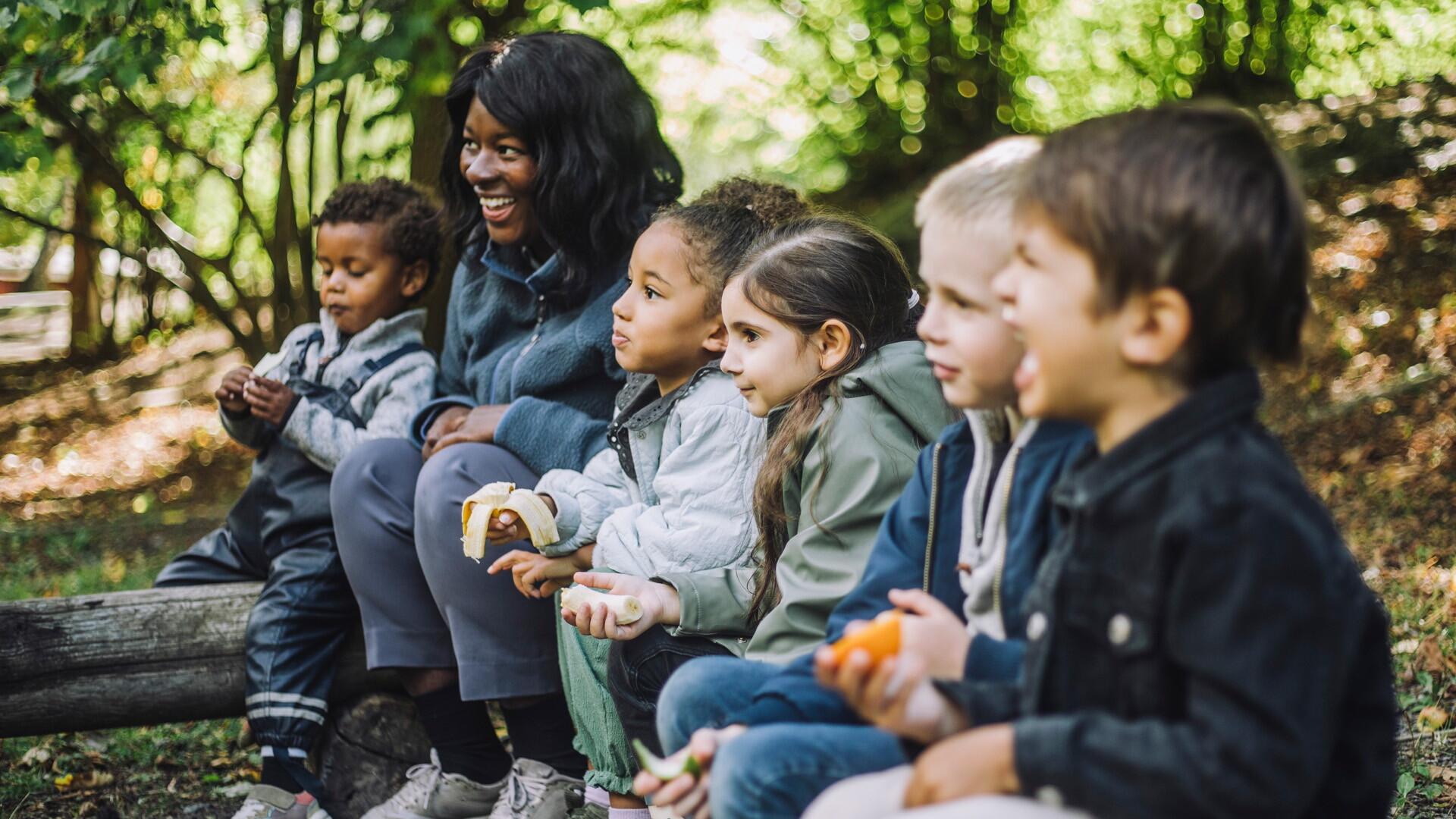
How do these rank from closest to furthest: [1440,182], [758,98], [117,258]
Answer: [1440,182], [758,98], [117,258]

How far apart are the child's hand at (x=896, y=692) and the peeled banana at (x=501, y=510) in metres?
1.19

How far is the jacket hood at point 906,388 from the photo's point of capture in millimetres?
2268

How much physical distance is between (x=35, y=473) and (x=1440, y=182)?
7.77 m

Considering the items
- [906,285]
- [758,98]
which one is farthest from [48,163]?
[758,98]

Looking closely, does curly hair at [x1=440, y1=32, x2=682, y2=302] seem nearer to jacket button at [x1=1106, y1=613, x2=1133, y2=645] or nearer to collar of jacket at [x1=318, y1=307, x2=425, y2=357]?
collar of jacket at [x1=318, y1=307, x2=425, y2=357]

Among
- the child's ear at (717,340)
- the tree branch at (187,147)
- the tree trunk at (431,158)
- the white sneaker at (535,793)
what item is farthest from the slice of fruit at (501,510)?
the tree branch at (187,147)

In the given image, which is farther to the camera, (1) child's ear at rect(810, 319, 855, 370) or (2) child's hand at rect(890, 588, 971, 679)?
(1) child's ear at rect(810, 319, 855, 370)

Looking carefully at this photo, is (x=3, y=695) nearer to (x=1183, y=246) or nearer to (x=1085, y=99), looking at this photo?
(x=1183, y=246)

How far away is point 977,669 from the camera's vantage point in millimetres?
1605

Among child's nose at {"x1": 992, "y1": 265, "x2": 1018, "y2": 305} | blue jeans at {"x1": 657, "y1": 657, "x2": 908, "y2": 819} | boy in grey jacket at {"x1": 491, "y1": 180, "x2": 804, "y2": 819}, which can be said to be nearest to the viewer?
child's nose at {"x1": 992, "y1": 265, "x2": 1018, "y2": 305}

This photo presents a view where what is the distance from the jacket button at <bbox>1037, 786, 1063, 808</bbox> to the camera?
1.36 metres

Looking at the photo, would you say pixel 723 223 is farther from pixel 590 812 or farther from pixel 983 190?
pixel 590 812

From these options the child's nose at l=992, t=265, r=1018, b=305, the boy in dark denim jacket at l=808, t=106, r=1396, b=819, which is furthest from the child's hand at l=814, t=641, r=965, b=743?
the child's nose at l=992, t=265, r=1018, b=305

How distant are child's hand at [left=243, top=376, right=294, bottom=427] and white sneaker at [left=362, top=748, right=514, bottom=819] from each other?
0.94 m
